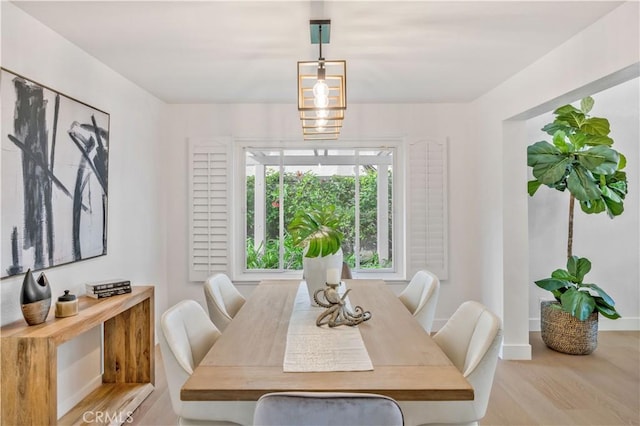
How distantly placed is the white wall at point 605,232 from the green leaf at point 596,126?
2.73 ft

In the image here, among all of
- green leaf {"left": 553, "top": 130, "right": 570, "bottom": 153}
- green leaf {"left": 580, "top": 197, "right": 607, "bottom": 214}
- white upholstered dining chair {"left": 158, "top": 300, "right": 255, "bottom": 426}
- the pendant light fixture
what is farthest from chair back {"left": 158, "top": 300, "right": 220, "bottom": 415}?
green leaf {"left": 580, "top": 197, "right": 607, "bottom": 214}

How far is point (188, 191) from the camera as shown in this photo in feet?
13.4

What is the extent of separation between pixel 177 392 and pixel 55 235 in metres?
1.40

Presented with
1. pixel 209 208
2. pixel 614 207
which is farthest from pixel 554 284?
pixel 209 208

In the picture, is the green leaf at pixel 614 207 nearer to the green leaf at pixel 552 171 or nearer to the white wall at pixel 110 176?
the green leaf at pixel 552 171

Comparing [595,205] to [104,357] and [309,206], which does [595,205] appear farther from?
[104,357]

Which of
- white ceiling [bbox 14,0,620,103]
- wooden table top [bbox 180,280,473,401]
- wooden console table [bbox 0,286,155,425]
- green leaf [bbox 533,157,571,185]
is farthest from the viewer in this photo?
green leaf [bbox 533,157,571,185]

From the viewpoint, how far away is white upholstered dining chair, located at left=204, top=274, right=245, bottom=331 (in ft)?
7.97

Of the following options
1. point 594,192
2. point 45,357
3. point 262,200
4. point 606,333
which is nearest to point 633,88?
point 594,192

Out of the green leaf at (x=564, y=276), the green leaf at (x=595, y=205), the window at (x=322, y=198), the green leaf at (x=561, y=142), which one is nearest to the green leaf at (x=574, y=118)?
the green leaf at (x=561, y=142)

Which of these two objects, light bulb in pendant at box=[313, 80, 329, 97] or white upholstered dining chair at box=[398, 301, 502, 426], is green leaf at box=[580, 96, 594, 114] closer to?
white upholstered dining chair at box=[398, 301, 502, 426]

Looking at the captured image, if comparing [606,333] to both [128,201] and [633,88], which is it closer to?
[633,88]

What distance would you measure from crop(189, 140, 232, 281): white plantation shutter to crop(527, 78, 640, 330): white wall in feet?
11.1

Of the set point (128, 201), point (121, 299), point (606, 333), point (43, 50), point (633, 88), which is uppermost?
point (633, 88)
